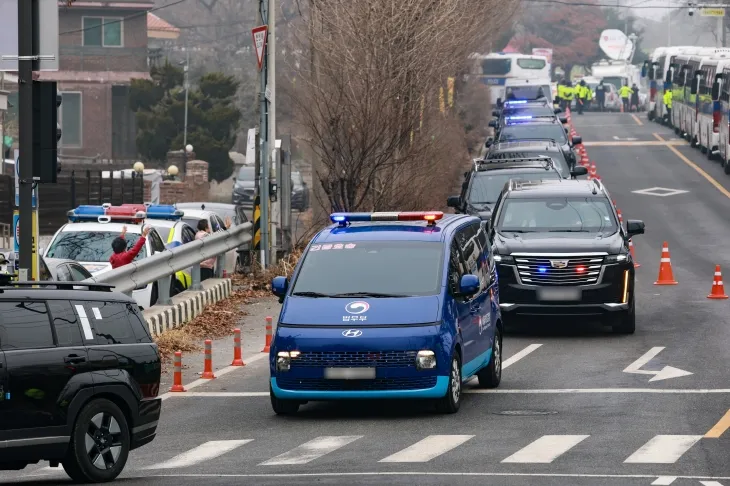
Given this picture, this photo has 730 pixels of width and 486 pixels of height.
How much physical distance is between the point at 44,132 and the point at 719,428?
6261 millimetres

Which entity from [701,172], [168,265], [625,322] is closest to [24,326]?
[168,265]

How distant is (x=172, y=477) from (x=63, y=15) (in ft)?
178

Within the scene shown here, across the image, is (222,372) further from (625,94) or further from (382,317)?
(625,94)

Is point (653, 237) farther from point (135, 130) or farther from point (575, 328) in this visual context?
point (135, 130)

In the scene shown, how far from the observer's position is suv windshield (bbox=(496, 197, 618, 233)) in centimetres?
2036

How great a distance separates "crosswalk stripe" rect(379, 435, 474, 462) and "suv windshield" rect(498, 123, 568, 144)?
29.5 metres

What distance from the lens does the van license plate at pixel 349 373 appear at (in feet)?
43.7

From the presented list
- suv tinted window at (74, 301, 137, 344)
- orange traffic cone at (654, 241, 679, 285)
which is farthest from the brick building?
suv tinted window at (74, 301, 137, 344)

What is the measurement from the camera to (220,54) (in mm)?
90812

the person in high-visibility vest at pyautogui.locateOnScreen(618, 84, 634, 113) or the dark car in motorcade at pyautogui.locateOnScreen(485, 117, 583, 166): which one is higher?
the person in high-visibility vest at pyautogui.locateOnScreen(618, 84, 634, 113)

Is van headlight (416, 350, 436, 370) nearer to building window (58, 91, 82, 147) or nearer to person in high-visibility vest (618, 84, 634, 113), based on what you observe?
building window (58, 91, 82, 147)

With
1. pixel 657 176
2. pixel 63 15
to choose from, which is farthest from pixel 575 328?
pixel 63 15

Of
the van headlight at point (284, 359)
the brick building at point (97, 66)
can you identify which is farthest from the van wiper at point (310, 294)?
the brick building at point (97, 66)

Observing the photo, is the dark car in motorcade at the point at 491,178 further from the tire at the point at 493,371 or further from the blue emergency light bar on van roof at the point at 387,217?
the blue emergency light bar on van roof at the point at 387,217
